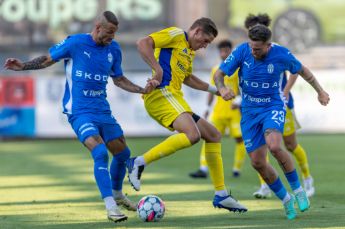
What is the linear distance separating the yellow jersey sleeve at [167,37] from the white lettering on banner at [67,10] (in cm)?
→ 1463

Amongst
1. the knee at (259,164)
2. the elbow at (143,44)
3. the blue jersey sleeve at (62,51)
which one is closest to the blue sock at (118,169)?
the elbow at (143,44)

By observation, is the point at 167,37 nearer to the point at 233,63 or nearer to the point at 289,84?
the point at 233,63

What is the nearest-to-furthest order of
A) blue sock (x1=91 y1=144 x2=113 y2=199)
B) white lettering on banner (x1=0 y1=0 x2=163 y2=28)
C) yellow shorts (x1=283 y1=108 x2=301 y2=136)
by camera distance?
blue sock (x1=91 y1=144 x2=113 y2=199), yellow shorts (x1=283 y1=108 x2=301 y2=136), white lettering on banner (x1=0 y1=0 x2=163 y2=28)

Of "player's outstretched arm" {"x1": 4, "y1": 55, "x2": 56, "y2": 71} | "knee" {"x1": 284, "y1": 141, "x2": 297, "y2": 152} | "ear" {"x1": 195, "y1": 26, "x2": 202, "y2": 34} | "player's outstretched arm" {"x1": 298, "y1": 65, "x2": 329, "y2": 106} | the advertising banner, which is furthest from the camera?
the advertising banner

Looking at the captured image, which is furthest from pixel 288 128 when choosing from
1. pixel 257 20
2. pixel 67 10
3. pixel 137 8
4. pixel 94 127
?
pixel 67 10

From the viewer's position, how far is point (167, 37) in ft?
32.5

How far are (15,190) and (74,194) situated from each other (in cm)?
91

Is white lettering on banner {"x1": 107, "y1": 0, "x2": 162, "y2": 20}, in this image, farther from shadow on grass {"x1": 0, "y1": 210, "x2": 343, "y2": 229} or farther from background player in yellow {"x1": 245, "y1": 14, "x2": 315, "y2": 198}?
shadow on grass {"x1": 0, "y1": 210, "x2": 343, "y2": 229}

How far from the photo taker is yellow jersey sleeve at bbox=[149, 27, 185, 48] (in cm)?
988

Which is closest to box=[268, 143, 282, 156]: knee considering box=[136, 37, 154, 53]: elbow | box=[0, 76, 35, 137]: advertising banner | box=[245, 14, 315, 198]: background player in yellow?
box=[136, 37, 154, 53]: elbow

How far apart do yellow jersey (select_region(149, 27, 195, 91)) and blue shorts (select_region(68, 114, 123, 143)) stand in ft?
2.28

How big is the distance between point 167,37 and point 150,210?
1.81 metres

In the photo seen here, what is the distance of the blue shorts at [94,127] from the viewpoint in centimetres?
932

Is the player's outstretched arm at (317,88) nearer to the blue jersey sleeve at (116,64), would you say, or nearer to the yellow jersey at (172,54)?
the yellow jersey at (172,54)
